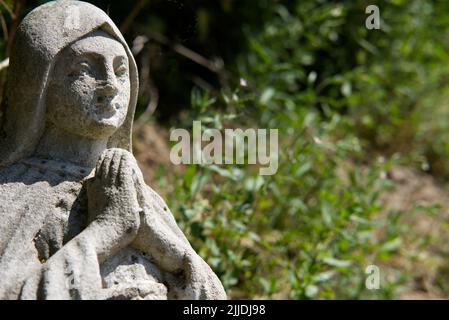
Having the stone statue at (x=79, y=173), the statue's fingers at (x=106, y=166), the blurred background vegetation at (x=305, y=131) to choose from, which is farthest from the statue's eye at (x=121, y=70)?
the blurred background vegetation at (x=305, y=131)

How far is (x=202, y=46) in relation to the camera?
8109 millimetres

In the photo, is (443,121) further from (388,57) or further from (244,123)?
(244,123)

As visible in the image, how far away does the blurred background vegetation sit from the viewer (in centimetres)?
520

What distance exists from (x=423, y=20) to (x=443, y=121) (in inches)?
38.2

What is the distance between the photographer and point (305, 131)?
5965 mm

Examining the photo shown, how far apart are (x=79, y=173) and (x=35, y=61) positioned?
44cm

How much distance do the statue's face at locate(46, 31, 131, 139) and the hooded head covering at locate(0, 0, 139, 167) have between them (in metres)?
0.04

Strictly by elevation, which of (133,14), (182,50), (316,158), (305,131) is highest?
(182,50)

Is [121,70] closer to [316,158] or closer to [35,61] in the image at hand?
[35,61]

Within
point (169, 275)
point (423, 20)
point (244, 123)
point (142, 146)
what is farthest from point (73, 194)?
point (423, 20)

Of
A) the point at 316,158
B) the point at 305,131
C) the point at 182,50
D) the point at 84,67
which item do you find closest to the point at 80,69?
the point at 84,67

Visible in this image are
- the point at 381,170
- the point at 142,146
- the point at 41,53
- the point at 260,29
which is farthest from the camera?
the point at 260,29

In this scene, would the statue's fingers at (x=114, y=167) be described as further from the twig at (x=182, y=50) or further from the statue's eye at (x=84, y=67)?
the twig at (x=182, y=50)

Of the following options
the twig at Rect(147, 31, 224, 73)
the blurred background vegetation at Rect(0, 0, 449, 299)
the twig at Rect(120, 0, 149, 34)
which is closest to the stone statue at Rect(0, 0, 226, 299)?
the blurred background vegetation at Rect(0, 0, 449, 299)
